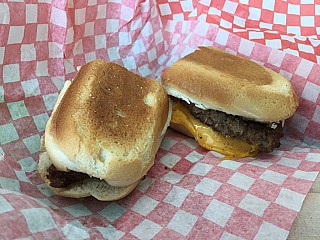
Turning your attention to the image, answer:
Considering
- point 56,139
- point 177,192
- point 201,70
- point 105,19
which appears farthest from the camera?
point 105,19

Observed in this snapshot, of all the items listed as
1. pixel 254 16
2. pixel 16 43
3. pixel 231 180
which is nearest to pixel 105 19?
pixel 16 43

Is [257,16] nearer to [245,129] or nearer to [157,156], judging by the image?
[245,129]

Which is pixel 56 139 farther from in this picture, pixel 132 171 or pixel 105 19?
pixel 105 19

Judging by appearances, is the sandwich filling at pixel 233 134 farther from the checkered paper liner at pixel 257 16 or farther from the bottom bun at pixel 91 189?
the checkered paper liner at pixel 257 16

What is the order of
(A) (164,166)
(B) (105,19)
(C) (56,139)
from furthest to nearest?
(B) (105,19) < (A) (164,166) < (C) (56,139)

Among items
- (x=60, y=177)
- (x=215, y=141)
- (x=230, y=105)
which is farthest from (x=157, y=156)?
(x=60, y=177)

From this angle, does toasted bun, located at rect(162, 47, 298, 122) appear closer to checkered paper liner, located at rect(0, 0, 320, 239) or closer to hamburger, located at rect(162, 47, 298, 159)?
hamburger, located at rect(162, 47, 298, 159)

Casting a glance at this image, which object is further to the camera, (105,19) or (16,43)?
(105,19)
